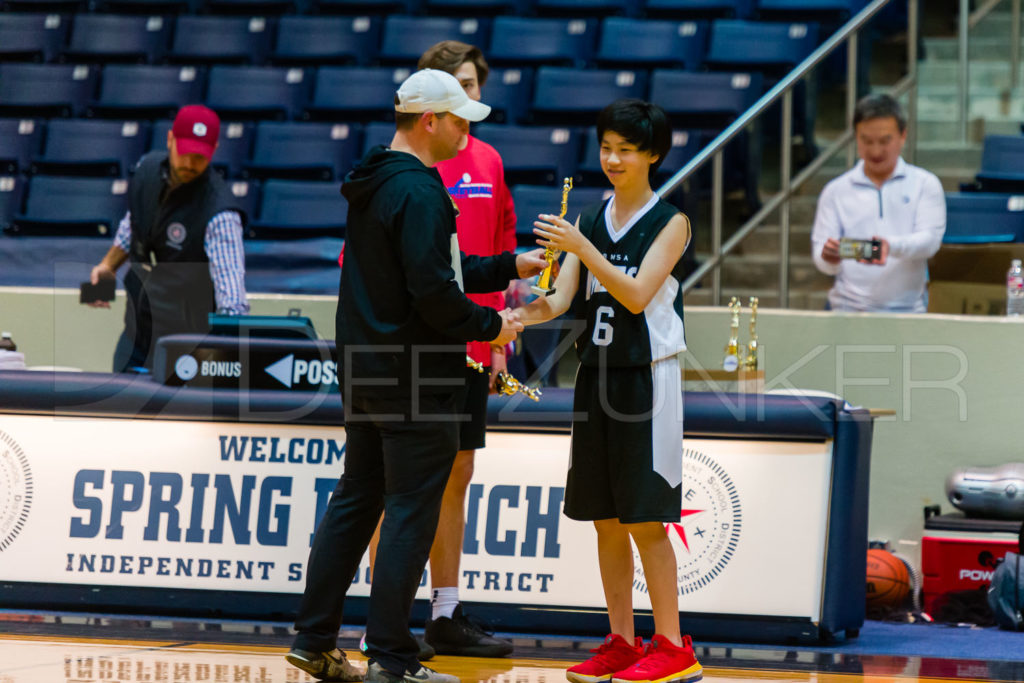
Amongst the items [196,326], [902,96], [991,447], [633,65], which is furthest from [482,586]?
[633,65]

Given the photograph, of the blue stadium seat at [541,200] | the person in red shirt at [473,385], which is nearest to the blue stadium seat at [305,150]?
the blue stadium seat at [541,200]

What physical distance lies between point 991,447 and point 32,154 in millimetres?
6941

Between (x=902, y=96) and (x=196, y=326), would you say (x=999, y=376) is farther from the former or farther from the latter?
(x=196, y=326)

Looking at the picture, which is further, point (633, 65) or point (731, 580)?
point (633, 65)

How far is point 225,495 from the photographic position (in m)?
4.98

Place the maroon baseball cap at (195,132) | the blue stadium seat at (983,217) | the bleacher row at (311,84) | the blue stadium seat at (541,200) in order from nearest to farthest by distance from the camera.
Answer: the maroon baseball cap at (195,132) < the blue stadium seat at (983,217) < the blue stadium seat at (541,200) < the bleacher row at (311,84)

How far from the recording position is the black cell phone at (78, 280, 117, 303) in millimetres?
6016

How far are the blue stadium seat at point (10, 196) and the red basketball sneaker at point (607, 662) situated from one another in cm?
632

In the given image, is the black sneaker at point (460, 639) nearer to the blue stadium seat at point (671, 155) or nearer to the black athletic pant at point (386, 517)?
the black athletic pant at point (386, 517)

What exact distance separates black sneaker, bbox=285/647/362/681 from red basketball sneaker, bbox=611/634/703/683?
0.80 m

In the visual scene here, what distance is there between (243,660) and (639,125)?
2.12m

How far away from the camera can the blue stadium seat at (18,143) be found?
9336mm

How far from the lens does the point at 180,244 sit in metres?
5.79

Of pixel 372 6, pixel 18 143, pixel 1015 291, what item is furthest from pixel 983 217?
pixel 18 143
